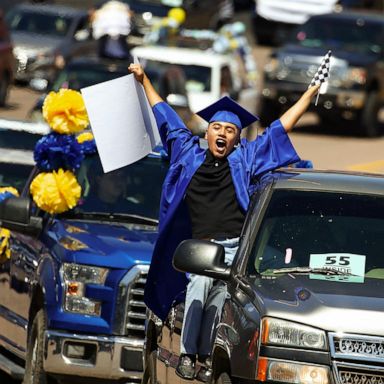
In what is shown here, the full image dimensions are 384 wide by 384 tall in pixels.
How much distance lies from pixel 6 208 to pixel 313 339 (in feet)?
13.5

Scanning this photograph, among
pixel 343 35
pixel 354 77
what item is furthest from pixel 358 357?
pixel 343 35

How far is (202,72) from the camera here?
25531mm

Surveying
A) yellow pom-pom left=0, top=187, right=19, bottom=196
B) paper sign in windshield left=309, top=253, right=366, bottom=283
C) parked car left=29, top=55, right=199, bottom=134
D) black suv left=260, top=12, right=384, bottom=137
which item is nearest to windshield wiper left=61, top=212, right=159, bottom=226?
yellow pom-pom left=0, top=187, right=19, bottom=196

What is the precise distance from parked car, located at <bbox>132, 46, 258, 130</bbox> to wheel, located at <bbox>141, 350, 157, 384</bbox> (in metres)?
15.8

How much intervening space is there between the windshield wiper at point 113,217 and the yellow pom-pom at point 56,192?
0.12 m

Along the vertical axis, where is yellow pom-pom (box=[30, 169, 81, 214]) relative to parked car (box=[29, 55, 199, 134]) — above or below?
above

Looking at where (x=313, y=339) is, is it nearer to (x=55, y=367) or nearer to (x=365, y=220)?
(x=365, y=220)

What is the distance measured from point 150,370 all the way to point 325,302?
7.21ft

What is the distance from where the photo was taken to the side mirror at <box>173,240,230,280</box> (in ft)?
24.1

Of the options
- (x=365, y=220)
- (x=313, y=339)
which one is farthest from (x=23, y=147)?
(x=313, y=339)

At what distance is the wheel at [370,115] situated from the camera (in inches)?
1088

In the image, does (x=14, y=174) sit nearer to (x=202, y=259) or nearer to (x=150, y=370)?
(x=150, y=370)

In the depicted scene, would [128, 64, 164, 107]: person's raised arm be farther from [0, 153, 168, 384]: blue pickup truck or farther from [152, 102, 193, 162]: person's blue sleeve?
[0, 153, 168, 384]: blue pickup truck

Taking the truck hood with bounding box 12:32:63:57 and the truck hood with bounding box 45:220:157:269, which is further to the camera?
the truck hood with bounding box 12:32:63:57
